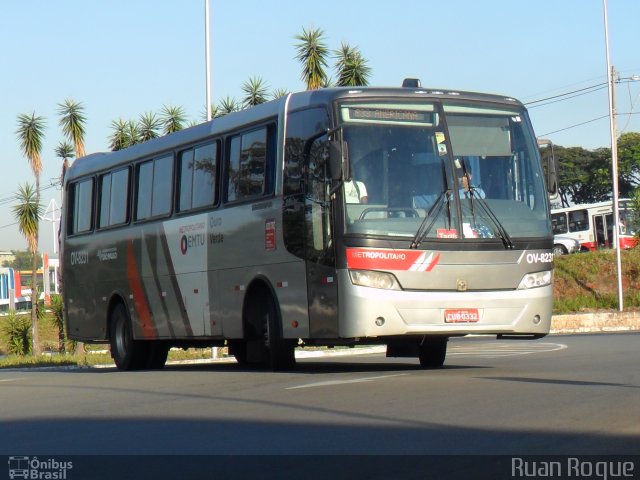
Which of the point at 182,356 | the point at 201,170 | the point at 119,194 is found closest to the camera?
the point at 201,170

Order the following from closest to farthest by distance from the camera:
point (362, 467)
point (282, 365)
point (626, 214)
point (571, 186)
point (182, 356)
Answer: point (362, 467)
point (282, 365)
point (182, 356)
point (626, 214)
point (571, 186)

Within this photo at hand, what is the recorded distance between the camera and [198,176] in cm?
1870

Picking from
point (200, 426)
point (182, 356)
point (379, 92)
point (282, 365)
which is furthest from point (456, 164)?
point (182, 356)

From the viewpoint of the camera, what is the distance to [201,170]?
18.6 meters

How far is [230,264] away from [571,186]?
303ft

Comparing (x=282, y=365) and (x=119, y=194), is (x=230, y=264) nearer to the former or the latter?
(x=282, y=365)

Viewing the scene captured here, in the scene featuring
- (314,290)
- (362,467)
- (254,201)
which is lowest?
(362,467)

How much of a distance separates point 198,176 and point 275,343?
3.43 m

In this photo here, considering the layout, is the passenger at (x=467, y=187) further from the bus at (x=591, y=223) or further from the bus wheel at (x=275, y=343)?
the bus at (x=591, y=223)

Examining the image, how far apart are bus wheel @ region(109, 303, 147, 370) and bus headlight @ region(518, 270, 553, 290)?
26.9 ft

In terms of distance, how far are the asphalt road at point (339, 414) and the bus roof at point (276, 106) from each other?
3489 mm

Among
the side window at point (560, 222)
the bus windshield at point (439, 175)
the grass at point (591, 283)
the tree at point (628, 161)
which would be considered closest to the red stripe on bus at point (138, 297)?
the bus windshield at point (439, 175)

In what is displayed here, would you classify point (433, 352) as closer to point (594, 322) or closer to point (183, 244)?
point (183, 244)

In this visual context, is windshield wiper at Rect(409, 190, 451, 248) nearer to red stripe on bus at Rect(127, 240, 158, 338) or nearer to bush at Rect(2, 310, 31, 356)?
red stripe on bus at Rect(127, 240, 158, 338)
